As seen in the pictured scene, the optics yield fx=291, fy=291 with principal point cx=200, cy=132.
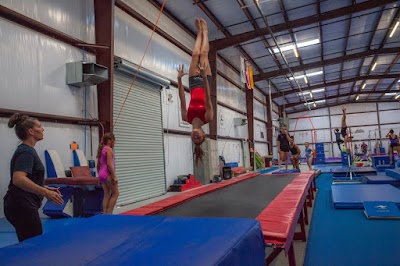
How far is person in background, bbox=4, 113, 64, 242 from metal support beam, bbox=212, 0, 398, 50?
844 cm

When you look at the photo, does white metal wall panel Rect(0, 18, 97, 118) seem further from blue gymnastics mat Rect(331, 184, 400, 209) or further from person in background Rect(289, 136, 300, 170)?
person in background Rect(289, 136, 300, 170)

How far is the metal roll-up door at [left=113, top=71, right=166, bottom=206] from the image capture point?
5828 mm

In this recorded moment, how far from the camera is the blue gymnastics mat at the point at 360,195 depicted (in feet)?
14.5

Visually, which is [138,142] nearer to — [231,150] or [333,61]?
[231,150]

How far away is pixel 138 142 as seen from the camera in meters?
6.41

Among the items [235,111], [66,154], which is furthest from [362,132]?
[66,154]

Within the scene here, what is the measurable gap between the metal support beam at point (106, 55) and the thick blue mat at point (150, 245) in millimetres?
3523

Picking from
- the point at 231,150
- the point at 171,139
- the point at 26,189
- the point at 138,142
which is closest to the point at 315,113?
the point at 231,150

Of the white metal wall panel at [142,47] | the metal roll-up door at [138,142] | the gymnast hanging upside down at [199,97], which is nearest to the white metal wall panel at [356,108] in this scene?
the white metal wall panel at [142,47]

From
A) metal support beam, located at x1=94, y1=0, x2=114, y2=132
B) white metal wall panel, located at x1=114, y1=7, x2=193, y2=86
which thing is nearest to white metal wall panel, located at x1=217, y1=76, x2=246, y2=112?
white metal wall panel, located at x1=114, y1=7, x2=193, y2=86

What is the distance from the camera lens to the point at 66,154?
4.77m

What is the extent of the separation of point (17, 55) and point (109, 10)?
75.7 inches

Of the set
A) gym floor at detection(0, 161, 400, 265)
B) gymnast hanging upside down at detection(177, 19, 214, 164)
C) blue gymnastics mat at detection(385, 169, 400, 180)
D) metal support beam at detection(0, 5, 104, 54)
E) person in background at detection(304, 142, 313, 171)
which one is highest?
metal support beam at detection(0, 5, 104, 54)

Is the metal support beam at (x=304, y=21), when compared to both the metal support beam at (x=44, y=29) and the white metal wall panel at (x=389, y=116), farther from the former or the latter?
the white metal wall panel at (x=389, y=116)
